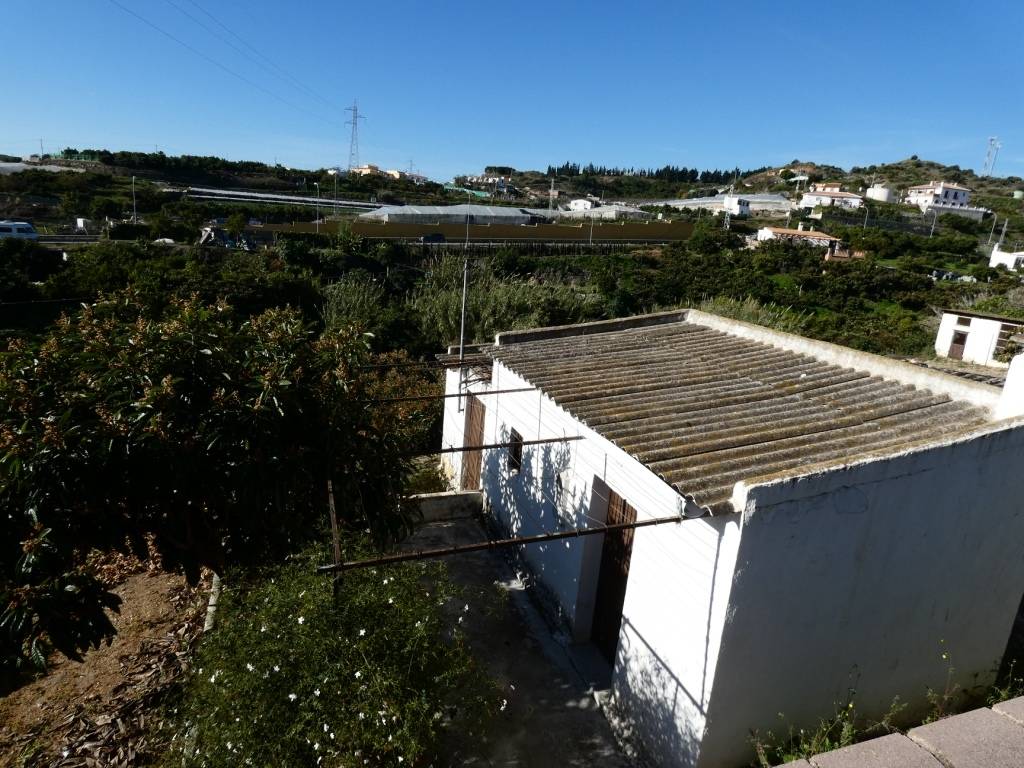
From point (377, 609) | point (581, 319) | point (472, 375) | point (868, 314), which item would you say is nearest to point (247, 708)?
point (377, 609)

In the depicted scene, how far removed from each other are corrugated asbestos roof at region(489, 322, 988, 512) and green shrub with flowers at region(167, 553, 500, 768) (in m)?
2.22

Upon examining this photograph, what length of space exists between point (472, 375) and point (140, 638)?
5.41 m

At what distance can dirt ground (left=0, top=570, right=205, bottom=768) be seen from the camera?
4910 millimetres

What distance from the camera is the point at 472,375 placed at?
9.70 metres

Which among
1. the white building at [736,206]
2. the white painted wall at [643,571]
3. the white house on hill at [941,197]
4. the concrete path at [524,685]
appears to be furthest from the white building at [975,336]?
the white house on hill at [941,197]

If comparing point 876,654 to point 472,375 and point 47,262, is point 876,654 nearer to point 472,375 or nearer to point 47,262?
point 472,375

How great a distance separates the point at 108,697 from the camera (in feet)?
18.0

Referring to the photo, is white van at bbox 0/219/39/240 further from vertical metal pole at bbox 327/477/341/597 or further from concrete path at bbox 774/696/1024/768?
concrete path at bbox 774/696/1024/768

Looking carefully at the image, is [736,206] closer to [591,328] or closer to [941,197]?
[941,197]

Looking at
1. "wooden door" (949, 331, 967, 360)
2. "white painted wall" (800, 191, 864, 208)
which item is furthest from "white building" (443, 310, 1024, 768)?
"white painted wall" (800, 191, 864, 208)

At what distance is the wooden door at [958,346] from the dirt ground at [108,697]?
104 feet

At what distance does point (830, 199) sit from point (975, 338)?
80985 mm

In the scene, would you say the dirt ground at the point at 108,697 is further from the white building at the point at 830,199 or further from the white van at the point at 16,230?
the white building at the point at 830,199

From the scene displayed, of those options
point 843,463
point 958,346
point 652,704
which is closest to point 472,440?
point 652,704
